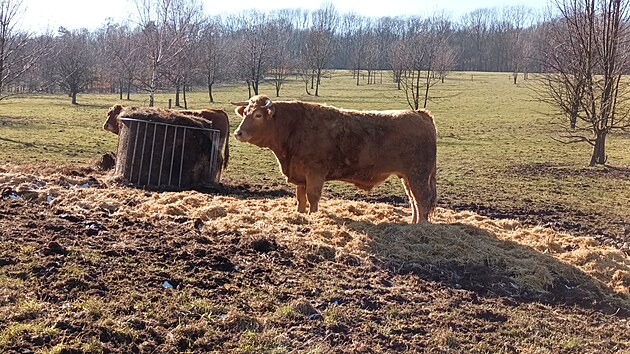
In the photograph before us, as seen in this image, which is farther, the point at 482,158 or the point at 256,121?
the point at 482,158

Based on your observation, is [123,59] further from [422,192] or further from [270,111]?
[422,192]

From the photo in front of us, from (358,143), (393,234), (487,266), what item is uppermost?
(358,143)

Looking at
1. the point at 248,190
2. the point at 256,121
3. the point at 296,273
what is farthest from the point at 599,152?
the point at 296,273

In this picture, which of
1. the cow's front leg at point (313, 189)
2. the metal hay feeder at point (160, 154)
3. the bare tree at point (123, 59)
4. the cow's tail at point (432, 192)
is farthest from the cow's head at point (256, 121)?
the bare tree at point (123, 59)

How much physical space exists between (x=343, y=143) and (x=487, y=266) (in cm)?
337

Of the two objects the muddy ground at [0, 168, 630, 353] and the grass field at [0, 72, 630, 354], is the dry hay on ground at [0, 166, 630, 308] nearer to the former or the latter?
the grass field at [0, 72, 630, 354]

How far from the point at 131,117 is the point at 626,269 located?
396 inches

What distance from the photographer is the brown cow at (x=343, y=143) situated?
991 centimetres

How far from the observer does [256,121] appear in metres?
9.90

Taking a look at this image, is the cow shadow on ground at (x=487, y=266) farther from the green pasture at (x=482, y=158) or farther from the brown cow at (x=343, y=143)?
the green pasture at (x=482, y=158)

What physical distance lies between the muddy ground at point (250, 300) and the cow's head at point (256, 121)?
7.18ft

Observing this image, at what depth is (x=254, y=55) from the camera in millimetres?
52156

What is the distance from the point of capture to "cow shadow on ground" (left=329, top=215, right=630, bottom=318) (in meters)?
6.98

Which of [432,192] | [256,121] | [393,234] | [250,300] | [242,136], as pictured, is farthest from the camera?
[432,192]
